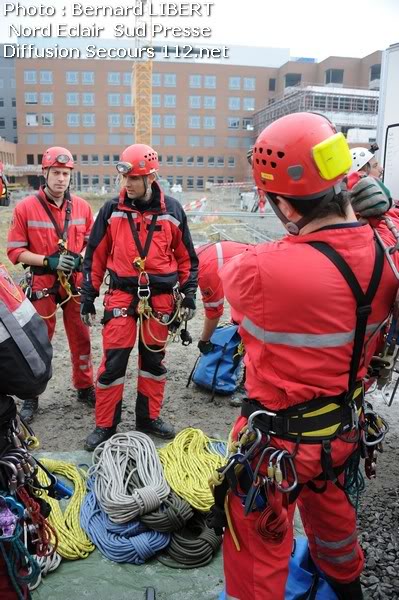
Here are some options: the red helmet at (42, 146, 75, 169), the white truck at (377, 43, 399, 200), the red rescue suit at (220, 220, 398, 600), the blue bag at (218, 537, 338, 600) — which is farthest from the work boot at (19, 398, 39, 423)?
the white truck at (377, 43, 399, 200)

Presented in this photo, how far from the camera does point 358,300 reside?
1777mm

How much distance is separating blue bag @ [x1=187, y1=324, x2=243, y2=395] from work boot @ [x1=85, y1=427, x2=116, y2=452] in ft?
4.36

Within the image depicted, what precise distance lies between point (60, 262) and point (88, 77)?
60.4m

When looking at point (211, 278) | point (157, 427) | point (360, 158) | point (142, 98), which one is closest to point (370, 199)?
point (360, 158)

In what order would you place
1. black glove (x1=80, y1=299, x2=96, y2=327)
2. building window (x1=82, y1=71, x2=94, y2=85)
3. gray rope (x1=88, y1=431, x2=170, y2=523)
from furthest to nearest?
building window (x1=82, y1=71, x2=94, y2=85)
black glove (x1=80, y1=299, x2=96, y2=327)
gray rope (x1=88, y1=431, x2=170, y2=523)

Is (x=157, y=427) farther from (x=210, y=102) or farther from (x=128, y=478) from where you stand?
(x=210, y=102)

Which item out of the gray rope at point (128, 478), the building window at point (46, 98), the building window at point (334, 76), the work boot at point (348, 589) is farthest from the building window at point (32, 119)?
the work boot at point (348, 589)

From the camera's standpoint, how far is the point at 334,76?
5609cm

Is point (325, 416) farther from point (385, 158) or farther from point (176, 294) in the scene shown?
point (385, 158)

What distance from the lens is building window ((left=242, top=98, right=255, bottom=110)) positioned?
60.4 metres

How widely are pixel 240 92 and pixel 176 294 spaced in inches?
2426

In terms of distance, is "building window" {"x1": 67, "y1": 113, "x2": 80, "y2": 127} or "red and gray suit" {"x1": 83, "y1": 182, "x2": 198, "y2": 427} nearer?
"red and gray suit" {"x1": 83, "y1": 182, "x2": 198, "y2": 427}

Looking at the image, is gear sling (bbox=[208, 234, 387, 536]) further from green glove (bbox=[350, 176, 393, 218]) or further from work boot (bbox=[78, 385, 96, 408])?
work boot (bbox=[78, 385, 96, 408])

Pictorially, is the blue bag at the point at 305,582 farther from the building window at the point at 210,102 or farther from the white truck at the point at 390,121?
the building window at the point at 210,102
